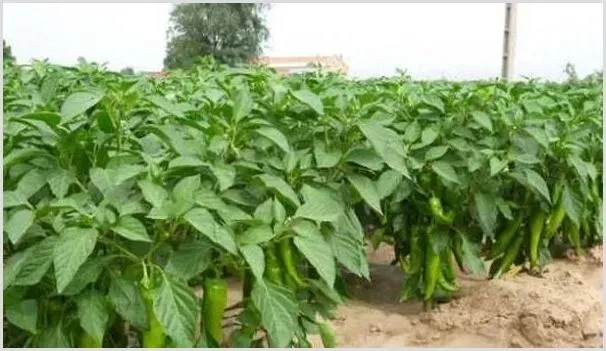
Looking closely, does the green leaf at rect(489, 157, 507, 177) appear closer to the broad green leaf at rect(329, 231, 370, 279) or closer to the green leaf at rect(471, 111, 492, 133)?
the green leaf at rect(471, 111, 492, 133)

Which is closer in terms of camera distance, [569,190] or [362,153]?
[362,153]

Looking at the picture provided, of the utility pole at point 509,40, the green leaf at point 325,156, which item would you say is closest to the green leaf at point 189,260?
the green leaf at point 325,156

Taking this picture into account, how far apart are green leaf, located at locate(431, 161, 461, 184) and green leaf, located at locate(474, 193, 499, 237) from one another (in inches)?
6.4

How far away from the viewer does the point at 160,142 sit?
1852 millimetres

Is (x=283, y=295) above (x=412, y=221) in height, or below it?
above

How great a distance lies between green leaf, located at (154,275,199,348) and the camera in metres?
1.46

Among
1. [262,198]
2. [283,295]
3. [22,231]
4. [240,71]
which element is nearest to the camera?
[22,231]

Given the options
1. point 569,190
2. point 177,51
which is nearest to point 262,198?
point 569,190

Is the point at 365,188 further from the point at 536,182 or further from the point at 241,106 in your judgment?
the point at 536,182

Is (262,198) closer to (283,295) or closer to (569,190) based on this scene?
(283,295)

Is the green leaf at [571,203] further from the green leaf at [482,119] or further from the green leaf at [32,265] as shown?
the green leaf at [32,265]

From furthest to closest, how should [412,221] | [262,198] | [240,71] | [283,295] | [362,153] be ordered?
[412,221] → [240,71] → [362,153] → [262,198] → [283,295]

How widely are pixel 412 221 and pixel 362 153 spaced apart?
77cm

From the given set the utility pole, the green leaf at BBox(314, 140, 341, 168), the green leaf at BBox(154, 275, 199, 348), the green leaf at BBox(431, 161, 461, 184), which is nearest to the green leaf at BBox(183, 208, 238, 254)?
the green leaf at BBox(154, 275, 199, 348)
